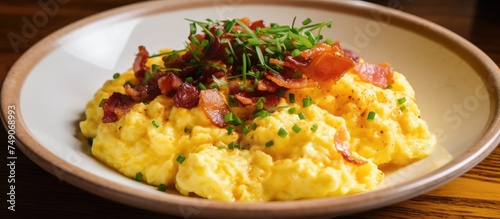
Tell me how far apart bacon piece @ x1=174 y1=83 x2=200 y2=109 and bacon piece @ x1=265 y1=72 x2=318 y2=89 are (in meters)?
0.36

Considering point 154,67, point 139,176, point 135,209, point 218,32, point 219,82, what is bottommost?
point 135,209

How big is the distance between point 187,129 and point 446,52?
1752 millimetres

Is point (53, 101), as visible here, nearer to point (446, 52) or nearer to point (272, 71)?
point (272, 71)

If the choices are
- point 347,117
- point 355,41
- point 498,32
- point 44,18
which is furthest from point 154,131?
point 498,32

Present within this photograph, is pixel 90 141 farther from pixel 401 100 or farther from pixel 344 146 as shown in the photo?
pixel 401 100

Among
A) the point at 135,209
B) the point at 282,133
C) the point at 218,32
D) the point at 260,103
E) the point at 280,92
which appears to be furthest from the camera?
the point at 218,32

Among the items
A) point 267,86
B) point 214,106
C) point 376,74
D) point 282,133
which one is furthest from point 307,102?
point 376,74

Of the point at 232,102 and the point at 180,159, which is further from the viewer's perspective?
the point at 232,102

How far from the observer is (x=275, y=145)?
2803 millimetres

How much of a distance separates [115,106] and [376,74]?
1.36m

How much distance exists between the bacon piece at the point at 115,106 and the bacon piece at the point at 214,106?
0.44 metres

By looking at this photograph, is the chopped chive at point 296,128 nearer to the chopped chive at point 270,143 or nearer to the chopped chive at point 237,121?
the chopped chive at point 270,143

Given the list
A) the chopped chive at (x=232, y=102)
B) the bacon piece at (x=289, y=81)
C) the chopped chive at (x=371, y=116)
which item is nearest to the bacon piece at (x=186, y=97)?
the chopped chive at (x=232, y=102)

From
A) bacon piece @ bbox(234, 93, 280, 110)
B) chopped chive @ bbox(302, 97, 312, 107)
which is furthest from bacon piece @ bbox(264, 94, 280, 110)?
chopped chive @ bbox(302, 97, 312, 107)
